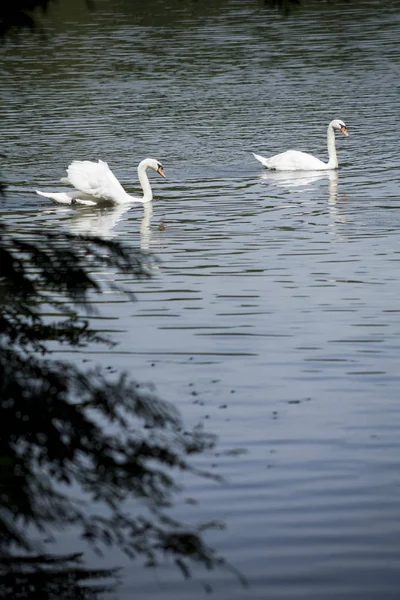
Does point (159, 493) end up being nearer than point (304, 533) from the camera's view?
Yes

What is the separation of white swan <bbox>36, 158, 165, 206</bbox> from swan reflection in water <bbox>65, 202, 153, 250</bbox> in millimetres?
129

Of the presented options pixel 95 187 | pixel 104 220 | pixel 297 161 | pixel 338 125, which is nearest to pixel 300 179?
pixel 297 161

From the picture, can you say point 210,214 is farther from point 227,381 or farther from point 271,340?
point 227,381

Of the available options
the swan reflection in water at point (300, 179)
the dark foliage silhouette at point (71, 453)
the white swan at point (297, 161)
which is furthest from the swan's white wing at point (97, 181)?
the dark foliage silhouette at point (71, 453)

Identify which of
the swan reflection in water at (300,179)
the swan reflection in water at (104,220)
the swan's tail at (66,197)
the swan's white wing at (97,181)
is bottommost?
the swan reflection in water at (300,179)

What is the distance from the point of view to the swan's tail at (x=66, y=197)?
18.9m

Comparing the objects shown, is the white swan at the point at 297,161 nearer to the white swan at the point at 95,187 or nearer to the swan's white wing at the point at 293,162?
the swan's white wing at the point at 293,162

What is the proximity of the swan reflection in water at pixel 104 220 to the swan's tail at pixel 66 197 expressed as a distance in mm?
104

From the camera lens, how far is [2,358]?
13.2 ft

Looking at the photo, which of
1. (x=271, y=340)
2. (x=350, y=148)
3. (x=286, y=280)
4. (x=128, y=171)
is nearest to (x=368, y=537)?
(x=271, y=340)

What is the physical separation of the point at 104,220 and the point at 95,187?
91cm

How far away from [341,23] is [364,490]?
38141mm

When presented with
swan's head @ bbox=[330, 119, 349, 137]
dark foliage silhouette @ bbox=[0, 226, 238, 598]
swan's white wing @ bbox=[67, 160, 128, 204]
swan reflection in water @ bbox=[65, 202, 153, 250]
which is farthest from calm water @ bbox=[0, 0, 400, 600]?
dark foliage silhouette @ bbox=[0, 226, 238, 598]

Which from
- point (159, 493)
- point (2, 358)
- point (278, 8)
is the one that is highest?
point (278, 8)
